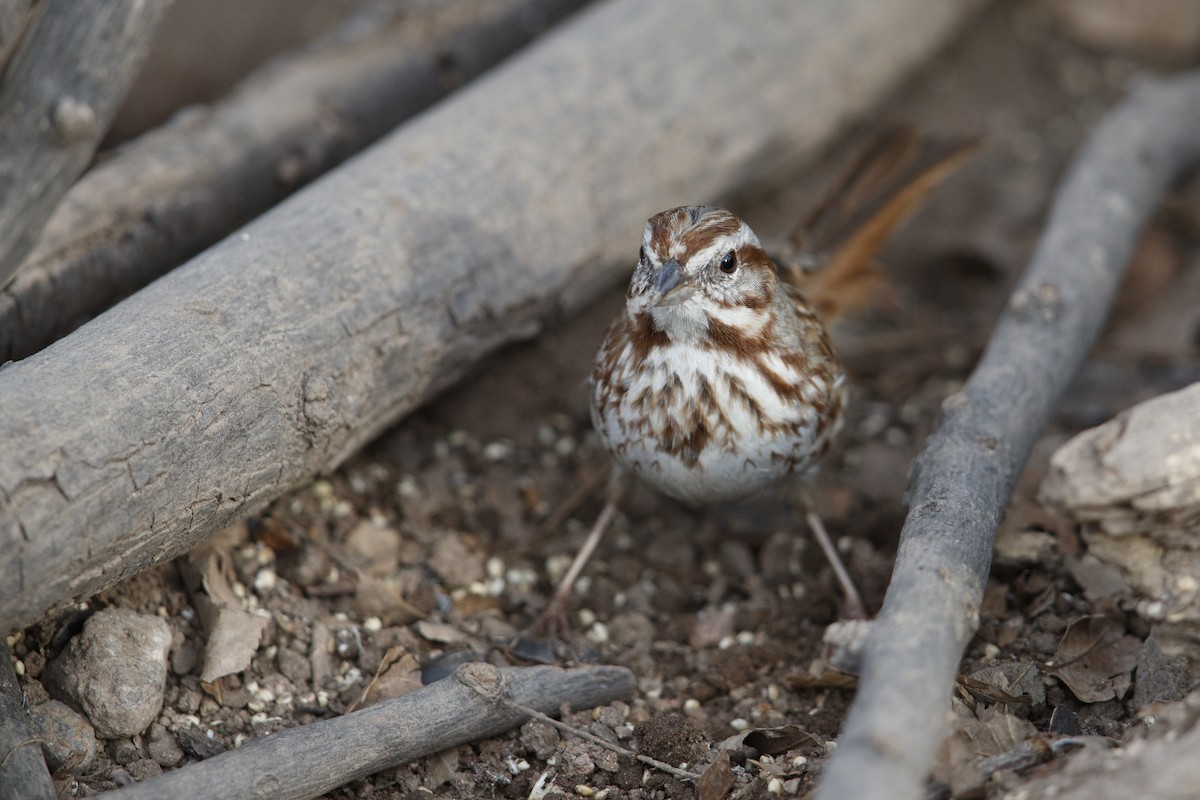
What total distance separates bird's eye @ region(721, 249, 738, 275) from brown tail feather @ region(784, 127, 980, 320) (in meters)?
1.13

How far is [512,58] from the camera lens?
5.08 meters

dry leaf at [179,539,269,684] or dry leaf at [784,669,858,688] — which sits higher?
dry leaf at [179,539,269,684]

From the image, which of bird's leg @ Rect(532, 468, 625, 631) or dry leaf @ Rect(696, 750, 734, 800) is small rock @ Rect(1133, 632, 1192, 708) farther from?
bird's leg @ Rect(532, 468, 625, 631)

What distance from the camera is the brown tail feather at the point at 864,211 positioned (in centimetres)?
473

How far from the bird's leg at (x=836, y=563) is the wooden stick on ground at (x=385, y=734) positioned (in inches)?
32.4

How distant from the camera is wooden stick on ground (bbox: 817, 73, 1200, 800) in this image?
2416 millimetres

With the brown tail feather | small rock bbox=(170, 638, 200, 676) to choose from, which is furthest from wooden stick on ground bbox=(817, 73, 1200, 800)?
small rock bbox=(170, 638, 200, 676)

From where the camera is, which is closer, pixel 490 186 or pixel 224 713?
pixel 224 713

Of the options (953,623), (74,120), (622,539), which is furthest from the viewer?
(622,539)

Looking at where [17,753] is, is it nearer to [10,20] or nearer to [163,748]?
[163,748]

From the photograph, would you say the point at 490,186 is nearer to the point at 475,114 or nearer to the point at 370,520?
the point at 475,114

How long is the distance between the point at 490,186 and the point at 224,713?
77.6 inches

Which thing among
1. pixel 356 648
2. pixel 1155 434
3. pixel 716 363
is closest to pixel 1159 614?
pixel 1155 434

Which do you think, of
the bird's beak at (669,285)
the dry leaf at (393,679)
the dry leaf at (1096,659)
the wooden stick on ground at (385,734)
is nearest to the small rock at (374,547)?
the dry leaf at (393,679)
